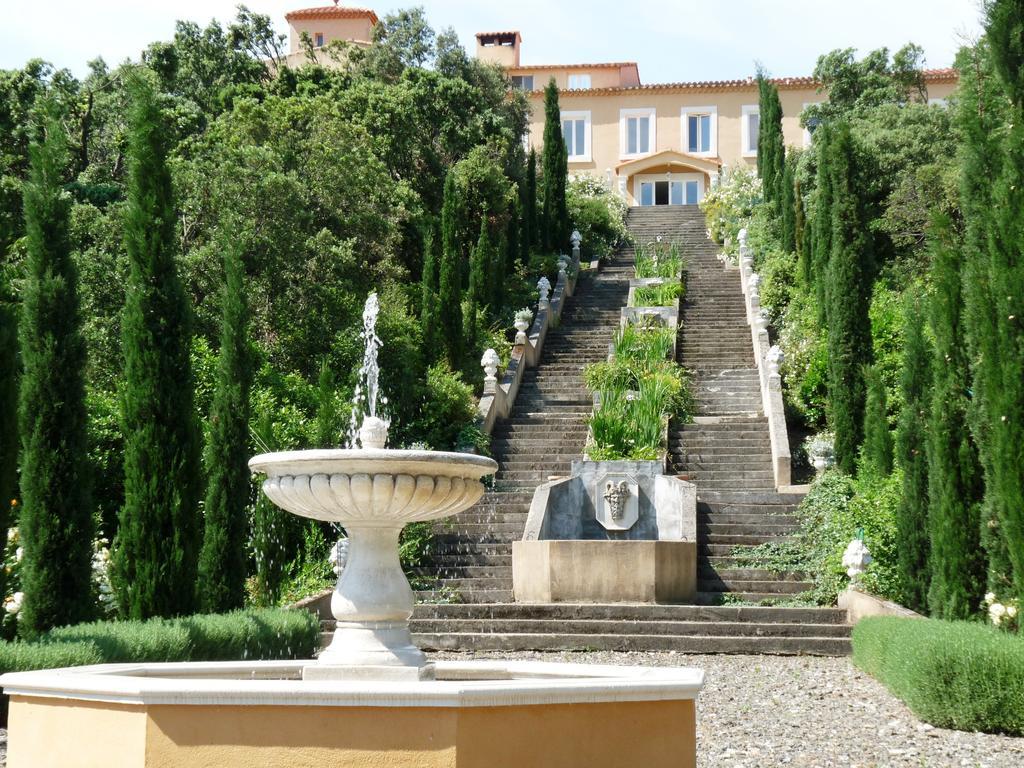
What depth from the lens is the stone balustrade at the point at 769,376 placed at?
1988cm

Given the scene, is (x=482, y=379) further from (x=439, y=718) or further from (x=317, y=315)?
(x=439, y=718)

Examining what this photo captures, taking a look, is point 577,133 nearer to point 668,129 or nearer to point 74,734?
point 668,129

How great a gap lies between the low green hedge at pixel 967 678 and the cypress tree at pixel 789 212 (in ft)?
82.1

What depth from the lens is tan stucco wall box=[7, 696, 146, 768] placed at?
6.41 metres

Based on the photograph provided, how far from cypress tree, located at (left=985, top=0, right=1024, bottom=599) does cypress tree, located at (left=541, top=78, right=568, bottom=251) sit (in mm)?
27236

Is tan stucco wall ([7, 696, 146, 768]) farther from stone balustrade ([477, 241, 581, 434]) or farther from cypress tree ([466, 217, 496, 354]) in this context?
cypress tree ([466, 217, 496, 354])

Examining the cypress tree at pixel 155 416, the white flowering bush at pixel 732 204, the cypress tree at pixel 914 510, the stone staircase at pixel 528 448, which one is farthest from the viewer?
the white flowering bush at pixel 732 204

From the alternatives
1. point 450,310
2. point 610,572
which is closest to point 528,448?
point 450,310

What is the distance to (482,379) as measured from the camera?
2473 cm

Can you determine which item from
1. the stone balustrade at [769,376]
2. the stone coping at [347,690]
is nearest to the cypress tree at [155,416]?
the stone coping at [347,690]

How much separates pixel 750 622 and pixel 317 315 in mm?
11446

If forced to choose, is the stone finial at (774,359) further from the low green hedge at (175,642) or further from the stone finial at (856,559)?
the low green hedge at (175,642)

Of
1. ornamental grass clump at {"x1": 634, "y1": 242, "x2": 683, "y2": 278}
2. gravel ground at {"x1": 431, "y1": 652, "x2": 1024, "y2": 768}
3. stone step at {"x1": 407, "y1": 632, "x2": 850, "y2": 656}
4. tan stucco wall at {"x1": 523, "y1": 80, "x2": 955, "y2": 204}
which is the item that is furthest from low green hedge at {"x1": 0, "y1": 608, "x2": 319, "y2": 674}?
tan stucco wall at {"x1": 523, "y1": 80, "x2": 955, "y2": 204}

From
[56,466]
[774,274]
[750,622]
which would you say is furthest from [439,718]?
[774,274]
